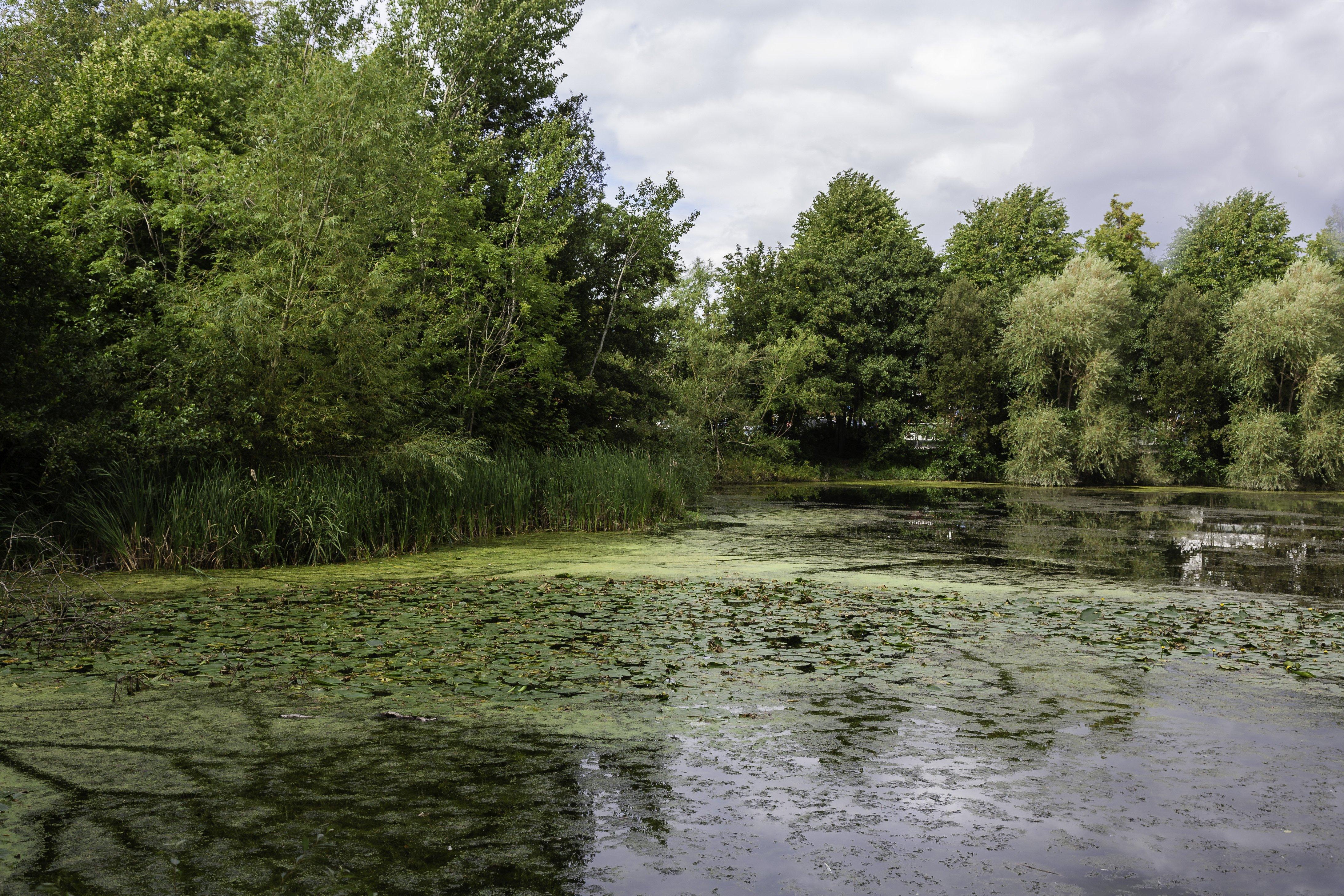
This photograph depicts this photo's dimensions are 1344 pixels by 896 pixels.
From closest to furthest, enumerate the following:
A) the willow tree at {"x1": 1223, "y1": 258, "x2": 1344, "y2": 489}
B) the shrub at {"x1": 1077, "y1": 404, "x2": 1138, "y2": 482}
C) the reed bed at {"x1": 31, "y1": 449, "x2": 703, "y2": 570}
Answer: the reed bed at {"x1": 31, "y1": 449, "x2": 703, "y2": 570}, the willow tree at {"x1": 1223, "y1": 258, "x2": 1344, "y2": 489}, the shrub at {"x1": 1077, "y1": 404, "x2": 1138, "y2": 482}

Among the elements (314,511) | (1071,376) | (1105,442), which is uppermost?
(1071,376)

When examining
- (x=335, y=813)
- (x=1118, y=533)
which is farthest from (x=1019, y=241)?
(x=335, y=813)

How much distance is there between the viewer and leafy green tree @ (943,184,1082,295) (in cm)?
3922

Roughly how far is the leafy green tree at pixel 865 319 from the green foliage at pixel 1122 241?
8755 millimetres

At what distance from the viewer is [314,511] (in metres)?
9.92

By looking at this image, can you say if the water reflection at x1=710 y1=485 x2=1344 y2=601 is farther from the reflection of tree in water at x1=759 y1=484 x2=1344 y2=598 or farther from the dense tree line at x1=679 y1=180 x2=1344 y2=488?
the dense tree line at x1=679 y1=180 x2=1344 y2=488

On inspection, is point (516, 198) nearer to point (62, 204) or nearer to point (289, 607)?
point (62, 204)

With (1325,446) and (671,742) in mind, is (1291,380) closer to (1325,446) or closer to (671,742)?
(1325,446)

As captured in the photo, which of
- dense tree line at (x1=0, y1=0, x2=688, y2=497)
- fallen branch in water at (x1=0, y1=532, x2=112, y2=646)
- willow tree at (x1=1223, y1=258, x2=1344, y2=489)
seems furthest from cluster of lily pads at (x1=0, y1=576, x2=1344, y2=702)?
willow tree at (x1=1223, y1=258, x2=1344, y2=489)

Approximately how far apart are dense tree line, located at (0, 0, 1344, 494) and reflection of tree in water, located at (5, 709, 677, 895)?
21.1 ft

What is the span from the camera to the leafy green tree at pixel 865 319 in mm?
36181

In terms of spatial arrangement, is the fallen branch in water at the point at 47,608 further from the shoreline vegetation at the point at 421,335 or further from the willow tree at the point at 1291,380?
the willow tree at the point at 1291,380

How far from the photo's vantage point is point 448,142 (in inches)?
704

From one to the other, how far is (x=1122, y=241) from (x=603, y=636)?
148ft
